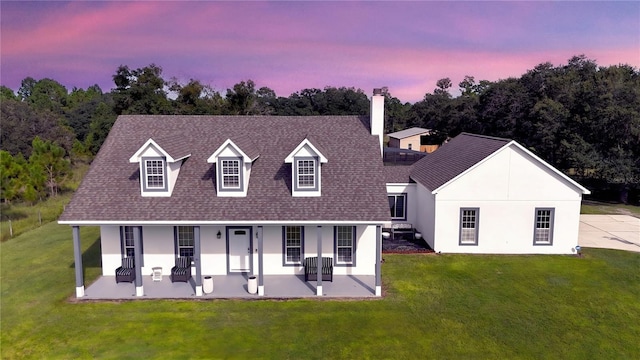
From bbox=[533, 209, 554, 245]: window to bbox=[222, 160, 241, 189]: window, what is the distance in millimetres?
15959

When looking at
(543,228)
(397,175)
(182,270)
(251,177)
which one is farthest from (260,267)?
(543,228)

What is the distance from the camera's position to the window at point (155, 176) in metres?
17.5

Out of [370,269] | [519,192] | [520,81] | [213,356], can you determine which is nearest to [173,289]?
[213,356]

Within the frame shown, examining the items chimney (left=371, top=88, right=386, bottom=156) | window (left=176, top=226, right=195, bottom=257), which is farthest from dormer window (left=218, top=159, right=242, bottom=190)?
chimney (left=371, top=88, right=386, bottom=156)

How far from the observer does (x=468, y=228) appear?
2262cm

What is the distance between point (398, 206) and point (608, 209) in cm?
2108

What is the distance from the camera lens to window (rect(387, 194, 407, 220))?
27547 millimetres

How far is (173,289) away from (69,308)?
375 centimetres

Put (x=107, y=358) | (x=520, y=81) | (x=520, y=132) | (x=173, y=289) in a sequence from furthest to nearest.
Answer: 1. (x=520, y=81)
2. (x=520, y=132)
3. (x=173, y=289)
4. (x=107, y=358)

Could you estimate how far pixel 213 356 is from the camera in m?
12.6

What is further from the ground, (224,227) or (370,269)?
(224,227)

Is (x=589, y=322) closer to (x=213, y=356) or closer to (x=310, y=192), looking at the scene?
(x=310, y=192)

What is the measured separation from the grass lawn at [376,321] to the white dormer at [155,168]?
4545 mm

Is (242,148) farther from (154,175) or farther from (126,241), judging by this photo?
(126,241)
